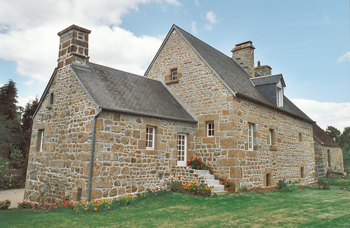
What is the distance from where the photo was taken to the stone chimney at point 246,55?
18106 millimetres

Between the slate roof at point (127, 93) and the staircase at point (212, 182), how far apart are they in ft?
8.05

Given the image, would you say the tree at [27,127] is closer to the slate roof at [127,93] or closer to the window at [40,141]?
the window at [40,141]

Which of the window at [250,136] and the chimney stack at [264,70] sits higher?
the chimney stack at [264,70]

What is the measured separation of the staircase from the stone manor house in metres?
0.37

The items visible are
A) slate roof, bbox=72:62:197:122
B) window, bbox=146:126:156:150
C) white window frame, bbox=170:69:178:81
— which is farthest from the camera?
white window frame, bbox=170:69:178:81

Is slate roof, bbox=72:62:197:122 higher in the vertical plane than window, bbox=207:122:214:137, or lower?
higher

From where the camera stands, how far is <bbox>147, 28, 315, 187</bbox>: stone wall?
1169cm

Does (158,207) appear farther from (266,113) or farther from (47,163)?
(266,113)

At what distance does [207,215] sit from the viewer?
7207 millimetres

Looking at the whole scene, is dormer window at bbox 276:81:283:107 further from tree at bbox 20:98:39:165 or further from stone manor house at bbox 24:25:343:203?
tree at bbox 20:98:39:165

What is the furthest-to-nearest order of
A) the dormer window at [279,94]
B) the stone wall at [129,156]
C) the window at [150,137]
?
the dormer window at [279,94], the window at [150,137], the stone wall at [129,156]

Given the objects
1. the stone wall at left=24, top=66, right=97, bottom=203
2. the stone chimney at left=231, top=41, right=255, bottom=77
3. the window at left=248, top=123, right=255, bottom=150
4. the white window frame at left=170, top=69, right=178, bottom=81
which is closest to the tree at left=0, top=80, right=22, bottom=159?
the stone wall at left=24, top=66, right=97, bottom=203

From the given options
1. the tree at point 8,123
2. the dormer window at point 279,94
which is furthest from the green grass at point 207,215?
the tree at point 8,123

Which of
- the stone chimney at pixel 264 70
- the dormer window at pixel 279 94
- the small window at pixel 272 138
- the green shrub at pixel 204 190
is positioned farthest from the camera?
the stone chimney at pixel 264 70
